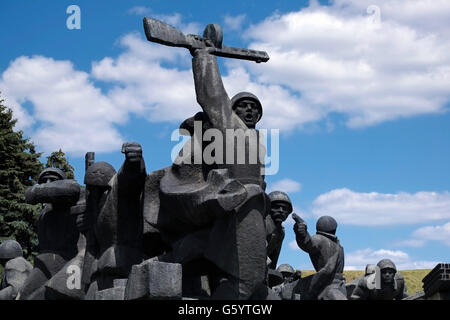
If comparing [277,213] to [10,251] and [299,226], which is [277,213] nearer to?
[299,226]

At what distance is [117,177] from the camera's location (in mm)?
7926

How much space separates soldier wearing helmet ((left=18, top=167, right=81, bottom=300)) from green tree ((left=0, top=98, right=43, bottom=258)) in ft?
48.3

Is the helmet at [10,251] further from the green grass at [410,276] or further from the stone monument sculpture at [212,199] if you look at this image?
the green grass at [410,276]

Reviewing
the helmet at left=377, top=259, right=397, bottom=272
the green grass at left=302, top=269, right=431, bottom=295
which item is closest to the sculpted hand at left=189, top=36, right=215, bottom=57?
the helmet at left=377, top=259, right=397, bottom=272

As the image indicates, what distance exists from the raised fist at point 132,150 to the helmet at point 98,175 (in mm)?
548

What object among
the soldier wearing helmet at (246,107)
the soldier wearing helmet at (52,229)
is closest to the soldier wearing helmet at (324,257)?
the soldier wearing helmet at (246,107)

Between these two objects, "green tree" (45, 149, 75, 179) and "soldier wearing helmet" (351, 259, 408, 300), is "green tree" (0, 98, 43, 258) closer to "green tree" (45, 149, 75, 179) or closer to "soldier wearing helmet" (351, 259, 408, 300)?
"green tree" (45, 149, 75, 179)

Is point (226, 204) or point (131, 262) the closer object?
point (226, 204)

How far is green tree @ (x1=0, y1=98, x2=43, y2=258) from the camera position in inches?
921

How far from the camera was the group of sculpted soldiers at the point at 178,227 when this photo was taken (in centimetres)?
696
